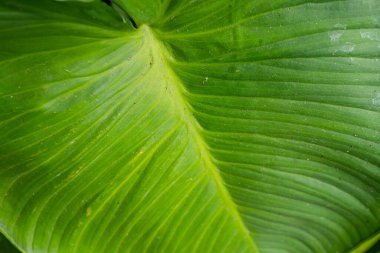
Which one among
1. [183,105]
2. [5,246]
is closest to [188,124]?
[183,105]

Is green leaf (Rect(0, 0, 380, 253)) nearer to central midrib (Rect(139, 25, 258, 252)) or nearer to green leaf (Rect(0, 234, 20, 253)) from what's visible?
central midrib (Rect(139, 25, 258, 252))

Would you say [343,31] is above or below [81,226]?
above

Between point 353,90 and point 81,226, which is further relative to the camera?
point 81,226

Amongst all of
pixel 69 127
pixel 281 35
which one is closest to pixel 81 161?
pixel 69 127

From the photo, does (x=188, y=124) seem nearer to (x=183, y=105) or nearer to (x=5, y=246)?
(x=183, y=105)

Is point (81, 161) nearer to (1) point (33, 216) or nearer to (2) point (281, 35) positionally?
(1) point (33, 216)

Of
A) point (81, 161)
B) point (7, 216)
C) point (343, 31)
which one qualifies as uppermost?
point (343, 31)

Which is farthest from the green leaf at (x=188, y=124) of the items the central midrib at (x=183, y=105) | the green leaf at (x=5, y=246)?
the green leaf at (x=5, y=246)

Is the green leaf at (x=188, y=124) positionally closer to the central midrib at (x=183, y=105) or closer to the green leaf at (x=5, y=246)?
the central midrib at (x=183, y=105)
